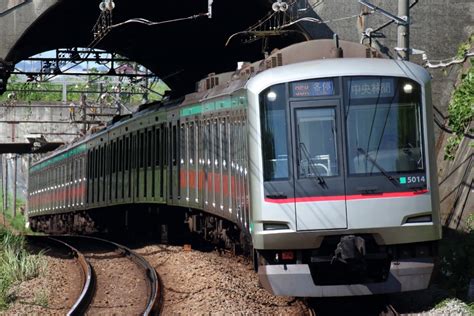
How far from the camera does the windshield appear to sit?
10.1m

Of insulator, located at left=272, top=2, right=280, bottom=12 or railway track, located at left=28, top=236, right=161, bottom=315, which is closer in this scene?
railway track, located at left=28, top=236, right=161, bottom=315

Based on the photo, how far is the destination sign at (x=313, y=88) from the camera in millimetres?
10266

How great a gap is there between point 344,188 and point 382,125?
0.84 meters

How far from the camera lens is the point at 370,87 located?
10289 millimetres

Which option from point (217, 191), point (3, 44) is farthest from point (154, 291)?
point (3, 44)

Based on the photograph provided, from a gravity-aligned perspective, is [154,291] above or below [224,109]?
below

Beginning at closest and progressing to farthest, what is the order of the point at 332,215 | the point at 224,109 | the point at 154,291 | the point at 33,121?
the point at 332,215 → the point at 154,291 → the point at 224,109 → the point at 33,121

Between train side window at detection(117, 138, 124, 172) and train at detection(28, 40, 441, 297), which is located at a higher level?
train side window at detection(117, 138, 124, 172)

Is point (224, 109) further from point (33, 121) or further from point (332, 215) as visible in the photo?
point (33, 121)

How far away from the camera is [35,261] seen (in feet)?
49.1

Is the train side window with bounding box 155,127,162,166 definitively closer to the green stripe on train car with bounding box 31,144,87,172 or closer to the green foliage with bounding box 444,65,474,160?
the green foliage with bounding box 444,65,474,160

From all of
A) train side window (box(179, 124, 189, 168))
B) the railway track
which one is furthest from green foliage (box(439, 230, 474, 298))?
train side window (box(179, 124, 189, 168))

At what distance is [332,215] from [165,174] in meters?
8.95

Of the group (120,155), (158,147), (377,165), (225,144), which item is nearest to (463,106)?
(225,144)
